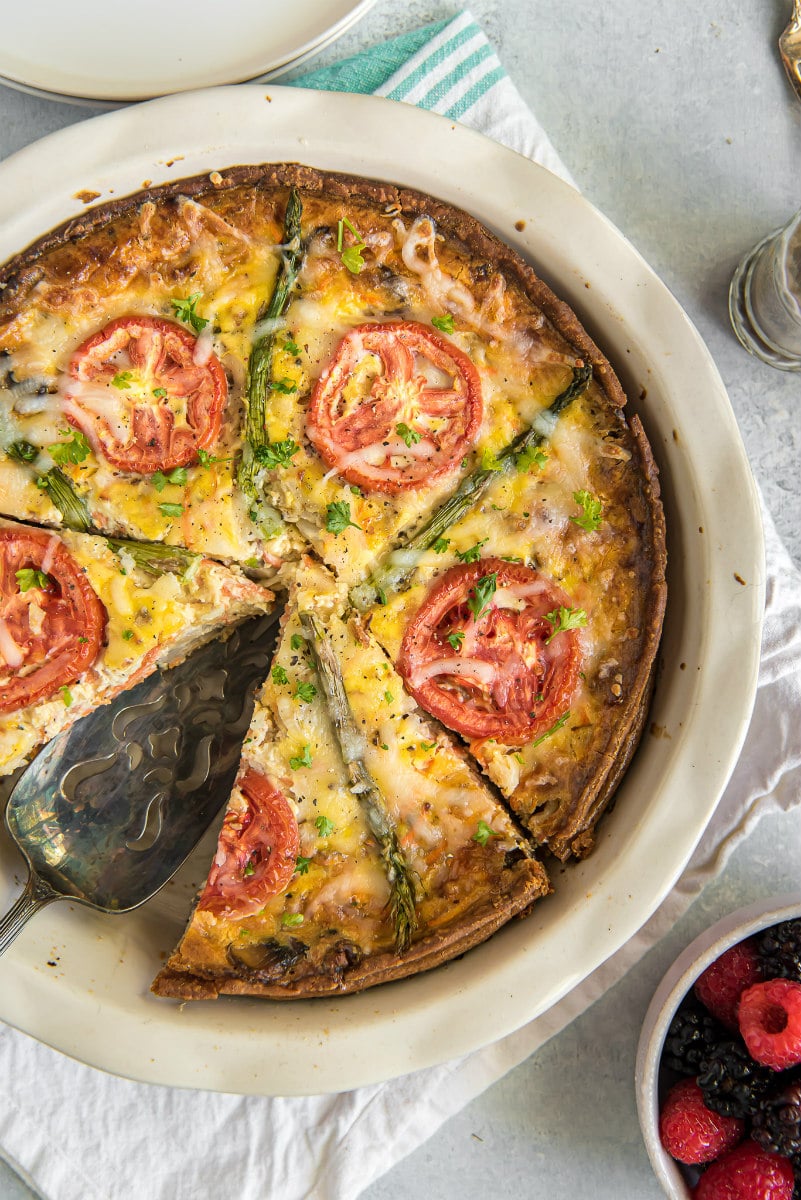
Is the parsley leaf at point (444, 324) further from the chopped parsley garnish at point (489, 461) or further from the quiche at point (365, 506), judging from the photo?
the chopped parsley garnish at point (489, 461)

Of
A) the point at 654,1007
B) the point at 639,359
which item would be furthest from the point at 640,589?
the point at 654,1007

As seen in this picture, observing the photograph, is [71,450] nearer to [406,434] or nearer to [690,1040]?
[406,434]

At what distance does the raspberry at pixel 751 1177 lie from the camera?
412cm

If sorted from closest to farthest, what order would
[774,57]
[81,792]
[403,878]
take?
[403,878]
[81,792]
[774,57]

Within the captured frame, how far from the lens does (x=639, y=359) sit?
4.11 metres

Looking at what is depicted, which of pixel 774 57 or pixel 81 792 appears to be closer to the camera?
pixel 81 792

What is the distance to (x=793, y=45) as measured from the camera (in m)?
4.87

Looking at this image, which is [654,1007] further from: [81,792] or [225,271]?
[225,271]

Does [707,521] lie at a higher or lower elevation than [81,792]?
lower

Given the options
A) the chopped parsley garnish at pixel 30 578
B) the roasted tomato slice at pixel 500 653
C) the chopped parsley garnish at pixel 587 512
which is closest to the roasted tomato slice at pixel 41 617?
the chopped parsley garnish at pixel 30 578

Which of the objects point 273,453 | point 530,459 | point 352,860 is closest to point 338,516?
point 273,453

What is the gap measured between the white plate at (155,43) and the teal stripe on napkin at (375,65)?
198 millimetres

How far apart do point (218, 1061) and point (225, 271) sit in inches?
126

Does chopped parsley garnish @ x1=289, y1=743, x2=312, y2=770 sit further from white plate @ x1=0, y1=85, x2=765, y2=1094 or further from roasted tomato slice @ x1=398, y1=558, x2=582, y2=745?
white plate @ x1=0, y1=85, x2=765, y2=1094
